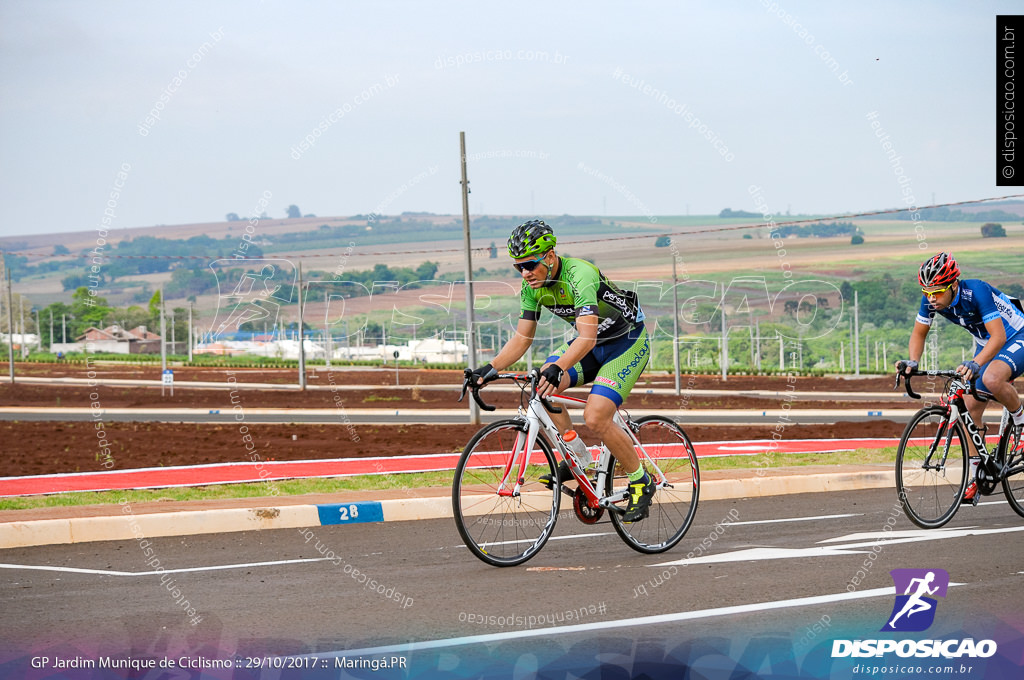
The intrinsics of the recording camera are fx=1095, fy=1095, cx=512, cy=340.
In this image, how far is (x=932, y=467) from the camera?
30.2 feet

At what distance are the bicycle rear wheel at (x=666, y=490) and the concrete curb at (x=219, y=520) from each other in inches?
130

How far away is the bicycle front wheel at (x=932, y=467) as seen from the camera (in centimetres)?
920

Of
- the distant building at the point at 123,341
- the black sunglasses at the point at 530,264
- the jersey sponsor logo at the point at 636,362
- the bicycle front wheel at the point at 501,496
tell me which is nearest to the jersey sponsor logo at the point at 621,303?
the jersey sponsor logo at the point at 636,362

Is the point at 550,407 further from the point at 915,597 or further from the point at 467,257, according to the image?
the point at 467,257

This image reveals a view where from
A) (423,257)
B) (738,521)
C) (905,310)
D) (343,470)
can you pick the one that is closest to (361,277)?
(423,257)

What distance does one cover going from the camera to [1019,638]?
17.6 ft

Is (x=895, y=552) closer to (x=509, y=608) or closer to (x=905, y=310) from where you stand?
(x=509, y=608)

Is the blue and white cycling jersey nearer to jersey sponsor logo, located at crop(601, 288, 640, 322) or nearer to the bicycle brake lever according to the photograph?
jersey sponsor logo, located at crop(601, 288, 640, 322)

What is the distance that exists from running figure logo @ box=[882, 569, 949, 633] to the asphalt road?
0.24ft

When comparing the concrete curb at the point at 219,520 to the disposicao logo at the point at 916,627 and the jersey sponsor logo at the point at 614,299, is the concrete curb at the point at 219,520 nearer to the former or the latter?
the jersey sponsor logo at the point at 614,299

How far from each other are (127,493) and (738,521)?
22.3 ft

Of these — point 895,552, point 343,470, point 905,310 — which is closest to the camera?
point 895,552

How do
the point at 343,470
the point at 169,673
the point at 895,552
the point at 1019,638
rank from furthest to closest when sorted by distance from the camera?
the point at 343,470
the point at 895,552
the point at 1019,638
the point at 169,673

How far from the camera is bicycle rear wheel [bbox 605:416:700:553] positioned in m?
8.42
